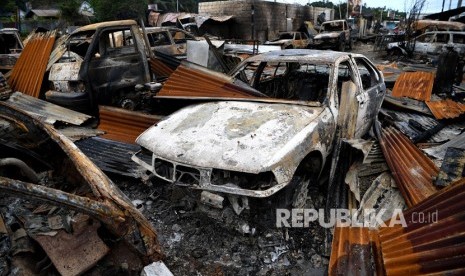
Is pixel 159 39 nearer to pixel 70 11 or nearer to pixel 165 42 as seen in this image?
pixel 165 42

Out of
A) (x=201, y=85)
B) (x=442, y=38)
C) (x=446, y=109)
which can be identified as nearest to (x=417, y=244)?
(x=201, y=85)

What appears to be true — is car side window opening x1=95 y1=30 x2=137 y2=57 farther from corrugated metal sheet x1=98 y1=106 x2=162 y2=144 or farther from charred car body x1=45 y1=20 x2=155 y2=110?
corrugated metal sheet x1=98 y1=106 x2=162 y2=144

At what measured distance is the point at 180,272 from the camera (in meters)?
2.83

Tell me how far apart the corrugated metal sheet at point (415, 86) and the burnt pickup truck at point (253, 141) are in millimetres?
3323

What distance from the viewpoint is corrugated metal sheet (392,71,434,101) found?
705 cm

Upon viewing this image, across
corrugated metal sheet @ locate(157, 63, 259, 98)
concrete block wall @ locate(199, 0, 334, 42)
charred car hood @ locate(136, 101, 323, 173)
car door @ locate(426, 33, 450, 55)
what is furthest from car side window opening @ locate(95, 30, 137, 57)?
concrete block wall @ locate(199, 0, 334, 42)

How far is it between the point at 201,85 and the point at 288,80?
1.44m

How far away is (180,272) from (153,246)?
0.78 meters

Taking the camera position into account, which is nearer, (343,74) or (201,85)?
(201,85)

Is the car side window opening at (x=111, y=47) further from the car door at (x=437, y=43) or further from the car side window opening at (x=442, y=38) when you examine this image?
the car side window opening at (x=442, y=38)

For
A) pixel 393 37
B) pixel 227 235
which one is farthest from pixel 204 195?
pixel 393 37

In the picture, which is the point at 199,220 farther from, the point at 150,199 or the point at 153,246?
the point at 153,246

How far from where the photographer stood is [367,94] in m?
4.19

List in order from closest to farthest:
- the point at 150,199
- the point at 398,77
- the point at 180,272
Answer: the point at 180,272, the point at 150,199, the point at 398,77
